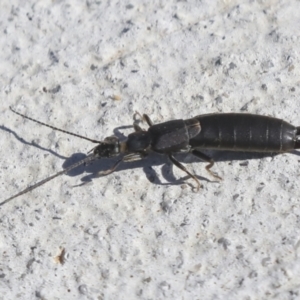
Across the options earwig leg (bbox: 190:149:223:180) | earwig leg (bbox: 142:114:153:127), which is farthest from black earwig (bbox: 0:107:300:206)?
earwig leg (bbox: 142:114:153:127)

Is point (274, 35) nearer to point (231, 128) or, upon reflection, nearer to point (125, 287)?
point (231, 128)

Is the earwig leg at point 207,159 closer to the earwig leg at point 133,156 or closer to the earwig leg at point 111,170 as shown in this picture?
the earwig leg at point 133,156

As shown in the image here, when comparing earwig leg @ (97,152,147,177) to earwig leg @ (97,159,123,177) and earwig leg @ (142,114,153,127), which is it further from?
earwig leg @ (142,114,153,127)

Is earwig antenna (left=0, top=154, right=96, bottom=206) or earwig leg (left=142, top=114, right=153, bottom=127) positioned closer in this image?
earwig antenna (left=0, top=154, right=96, bottom=206)

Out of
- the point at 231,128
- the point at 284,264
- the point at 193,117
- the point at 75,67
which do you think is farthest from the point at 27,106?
the point at 284,264

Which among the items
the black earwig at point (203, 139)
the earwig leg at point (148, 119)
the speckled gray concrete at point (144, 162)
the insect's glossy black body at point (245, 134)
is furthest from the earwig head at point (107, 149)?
the insect's glossy black body at point (245, 134)

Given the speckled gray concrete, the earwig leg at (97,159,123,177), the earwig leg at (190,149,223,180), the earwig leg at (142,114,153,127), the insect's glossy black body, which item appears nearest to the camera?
the speckled gray concrete
